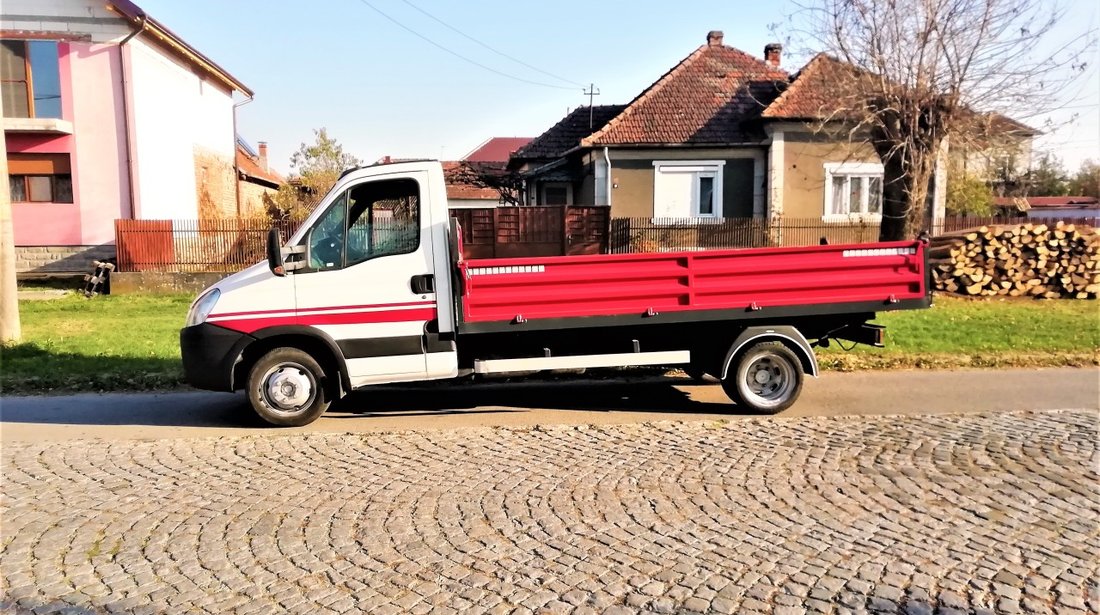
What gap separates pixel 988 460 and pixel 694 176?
20149 mm

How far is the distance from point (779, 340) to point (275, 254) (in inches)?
187

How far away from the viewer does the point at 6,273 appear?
11.2 meters

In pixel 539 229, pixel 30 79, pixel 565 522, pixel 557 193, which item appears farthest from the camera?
pixel 557 193

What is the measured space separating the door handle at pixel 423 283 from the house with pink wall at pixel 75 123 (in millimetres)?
18790

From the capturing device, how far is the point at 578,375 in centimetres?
958

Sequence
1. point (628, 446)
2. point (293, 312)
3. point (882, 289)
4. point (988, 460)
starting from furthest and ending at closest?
point (882, 289), point (293, 312), point (628, 446), point (988, 460)

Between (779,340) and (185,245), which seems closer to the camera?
(779,340)

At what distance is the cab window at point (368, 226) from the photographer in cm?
730

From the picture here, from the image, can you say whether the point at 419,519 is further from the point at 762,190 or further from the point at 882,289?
the point at 762,190

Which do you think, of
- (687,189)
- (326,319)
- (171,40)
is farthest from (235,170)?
(326,319)

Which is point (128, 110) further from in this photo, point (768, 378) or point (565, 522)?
point (565, 522)

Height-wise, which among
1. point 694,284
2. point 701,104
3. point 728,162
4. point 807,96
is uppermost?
point 701,104

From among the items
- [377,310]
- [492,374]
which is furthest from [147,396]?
[492,374]

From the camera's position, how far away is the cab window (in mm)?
7301
